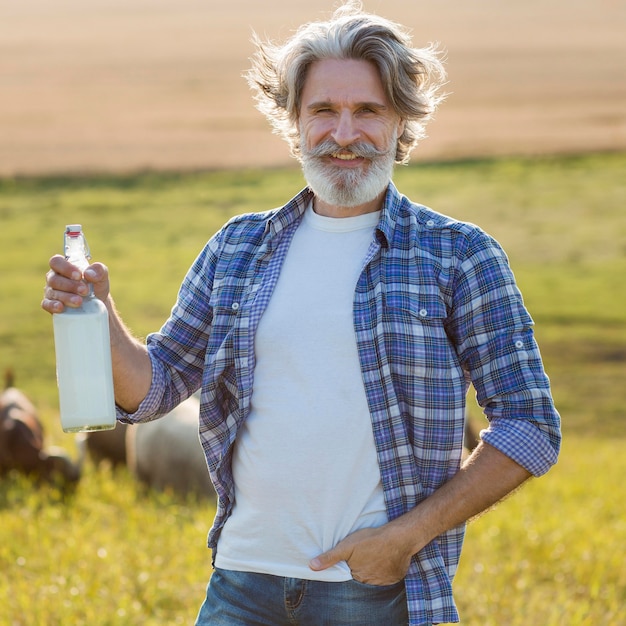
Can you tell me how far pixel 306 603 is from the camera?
106 inches

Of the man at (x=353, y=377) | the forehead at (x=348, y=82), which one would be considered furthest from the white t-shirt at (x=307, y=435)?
the forehead at (x=348, y=82)

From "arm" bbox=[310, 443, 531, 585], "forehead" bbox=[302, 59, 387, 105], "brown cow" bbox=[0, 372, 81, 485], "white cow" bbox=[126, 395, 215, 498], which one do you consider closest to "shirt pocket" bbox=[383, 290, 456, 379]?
"arm" bbox=[310, 443, 531, 585]

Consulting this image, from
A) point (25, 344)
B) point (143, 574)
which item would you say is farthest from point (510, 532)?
point (25, 344)

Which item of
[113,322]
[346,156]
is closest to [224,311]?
[113,322]

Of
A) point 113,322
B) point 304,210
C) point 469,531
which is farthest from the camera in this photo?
point 469,531

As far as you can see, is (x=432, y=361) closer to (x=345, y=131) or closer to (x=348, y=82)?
(x=345, y=131)

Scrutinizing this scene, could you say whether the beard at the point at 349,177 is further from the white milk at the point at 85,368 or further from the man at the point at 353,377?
the white milk at the point at 85,368

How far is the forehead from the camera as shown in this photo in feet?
9.27

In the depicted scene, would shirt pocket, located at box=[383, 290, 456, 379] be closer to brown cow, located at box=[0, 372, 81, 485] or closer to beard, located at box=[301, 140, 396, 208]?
beard, located at box=[301, 140, 396, 208]

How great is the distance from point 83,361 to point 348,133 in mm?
942

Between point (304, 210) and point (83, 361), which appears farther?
point (304, 210)

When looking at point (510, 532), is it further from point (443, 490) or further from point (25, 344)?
point (25, 344)

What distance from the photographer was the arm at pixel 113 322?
8.63ft

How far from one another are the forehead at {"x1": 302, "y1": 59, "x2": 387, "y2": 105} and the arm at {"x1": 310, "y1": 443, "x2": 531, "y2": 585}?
1004mm
